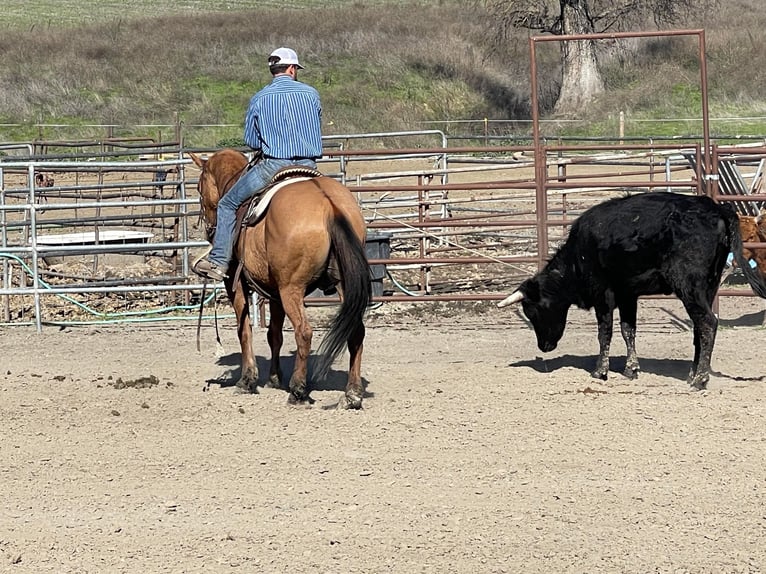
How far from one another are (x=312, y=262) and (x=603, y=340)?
217cm

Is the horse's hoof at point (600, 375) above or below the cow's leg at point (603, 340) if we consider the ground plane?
below

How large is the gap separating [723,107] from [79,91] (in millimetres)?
17241

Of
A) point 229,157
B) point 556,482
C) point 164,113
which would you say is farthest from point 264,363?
point 164,113

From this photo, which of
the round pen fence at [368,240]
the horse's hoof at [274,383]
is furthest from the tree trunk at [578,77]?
the horse's hoof at [274,383]

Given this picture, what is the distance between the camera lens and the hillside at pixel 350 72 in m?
29.8

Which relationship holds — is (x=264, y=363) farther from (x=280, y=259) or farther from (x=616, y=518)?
(x=616, y=518)

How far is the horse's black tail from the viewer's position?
669cm

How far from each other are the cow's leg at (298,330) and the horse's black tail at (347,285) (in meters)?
0.29

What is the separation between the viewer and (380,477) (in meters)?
5.49

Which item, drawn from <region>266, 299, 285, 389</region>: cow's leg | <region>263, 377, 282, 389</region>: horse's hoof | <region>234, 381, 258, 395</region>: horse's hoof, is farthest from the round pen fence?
<region>234, 381, 258, 395</region>: horse's hoof

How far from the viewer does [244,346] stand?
25.4 ft

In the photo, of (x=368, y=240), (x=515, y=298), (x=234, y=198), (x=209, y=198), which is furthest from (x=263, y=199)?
(x=368, y=240)

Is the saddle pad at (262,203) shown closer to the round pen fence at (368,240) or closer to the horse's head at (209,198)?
the horse's head at (209,198)

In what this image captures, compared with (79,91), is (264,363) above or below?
below
